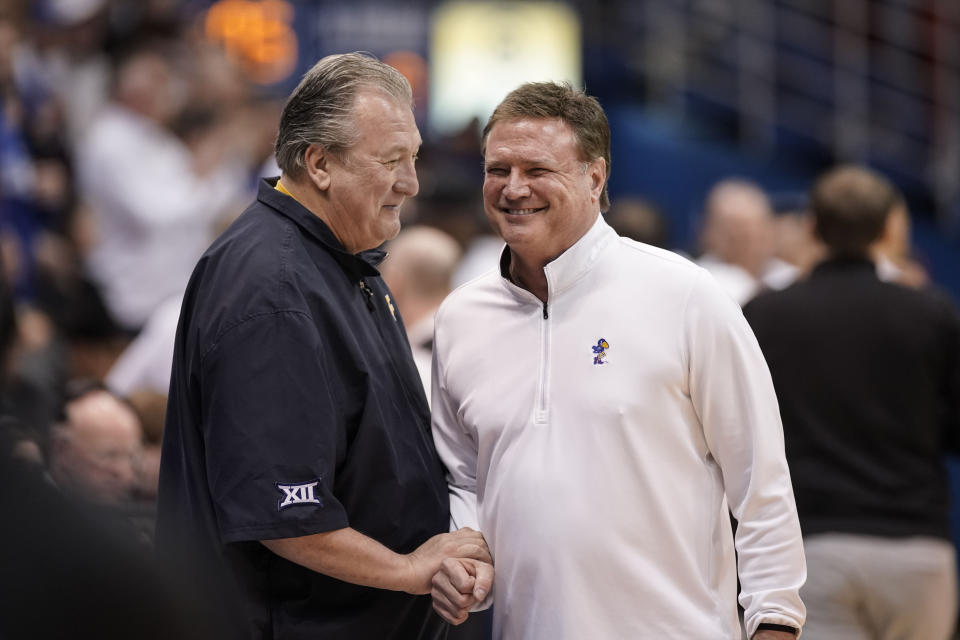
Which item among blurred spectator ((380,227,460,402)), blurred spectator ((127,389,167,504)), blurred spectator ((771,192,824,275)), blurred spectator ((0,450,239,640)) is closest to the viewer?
blurred spectator ((0,450,239,640))

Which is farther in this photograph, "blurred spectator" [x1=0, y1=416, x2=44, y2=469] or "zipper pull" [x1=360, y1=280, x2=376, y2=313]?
"zipper pull" [x1=360, y1=280, x2=376, y2=313]

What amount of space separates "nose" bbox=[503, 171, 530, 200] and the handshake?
89 centimetres

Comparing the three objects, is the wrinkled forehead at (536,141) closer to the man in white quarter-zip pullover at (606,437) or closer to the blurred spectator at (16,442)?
the man in white quarter-zip pullover at (606,437)

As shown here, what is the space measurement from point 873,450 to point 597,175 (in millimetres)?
1903

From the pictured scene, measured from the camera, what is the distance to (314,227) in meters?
3.16

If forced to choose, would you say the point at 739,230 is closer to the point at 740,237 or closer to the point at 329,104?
the point at 740,237

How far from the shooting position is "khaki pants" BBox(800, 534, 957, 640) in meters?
4.49

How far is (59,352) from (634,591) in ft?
15.8

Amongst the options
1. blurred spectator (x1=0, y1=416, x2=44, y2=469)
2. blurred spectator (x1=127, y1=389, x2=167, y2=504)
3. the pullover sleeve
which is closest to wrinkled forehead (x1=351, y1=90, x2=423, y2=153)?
the pullover sleeve

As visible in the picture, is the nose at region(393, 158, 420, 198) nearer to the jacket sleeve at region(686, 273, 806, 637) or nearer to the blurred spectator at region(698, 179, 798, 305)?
the jacket sleeve at region(686, 273, 806, 637)

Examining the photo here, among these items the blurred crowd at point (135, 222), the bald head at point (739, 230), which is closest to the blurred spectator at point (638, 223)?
the blurred crowd at point (135, 222)

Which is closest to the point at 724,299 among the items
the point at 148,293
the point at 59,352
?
the point at 59,352

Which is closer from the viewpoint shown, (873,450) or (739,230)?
(873,450)

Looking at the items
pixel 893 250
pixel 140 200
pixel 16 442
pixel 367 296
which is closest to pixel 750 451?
pixel 367 296
